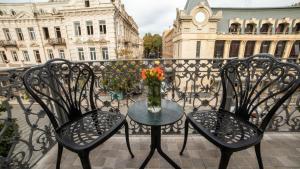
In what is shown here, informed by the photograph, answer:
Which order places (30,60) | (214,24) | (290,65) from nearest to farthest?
(290,65)
(214,24)
(30,60)

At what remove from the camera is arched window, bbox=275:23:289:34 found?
42.1 feet

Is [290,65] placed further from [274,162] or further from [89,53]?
[89,53]

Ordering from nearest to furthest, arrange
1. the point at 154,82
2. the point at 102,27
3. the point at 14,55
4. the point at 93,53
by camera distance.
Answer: the point at 154,82, the point at 102,27, the point at 93,53, the point at 14,55

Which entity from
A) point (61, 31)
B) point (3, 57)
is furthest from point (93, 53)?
point (3, 57)

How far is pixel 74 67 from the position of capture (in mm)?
1599

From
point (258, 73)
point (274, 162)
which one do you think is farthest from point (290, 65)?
point (274, 162)

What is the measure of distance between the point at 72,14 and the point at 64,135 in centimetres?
1107

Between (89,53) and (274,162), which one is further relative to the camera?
(89,53)

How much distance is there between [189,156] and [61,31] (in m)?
13.5

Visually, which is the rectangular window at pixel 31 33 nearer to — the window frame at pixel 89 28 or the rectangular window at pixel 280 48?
the window frame at pixel 89 28

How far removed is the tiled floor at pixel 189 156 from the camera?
5.23ft

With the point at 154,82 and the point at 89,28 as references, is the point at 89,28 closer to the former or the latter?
the point at 89,28

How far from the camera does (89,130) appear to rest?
1312 mm

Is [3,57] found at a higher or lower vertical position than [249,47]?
lower
